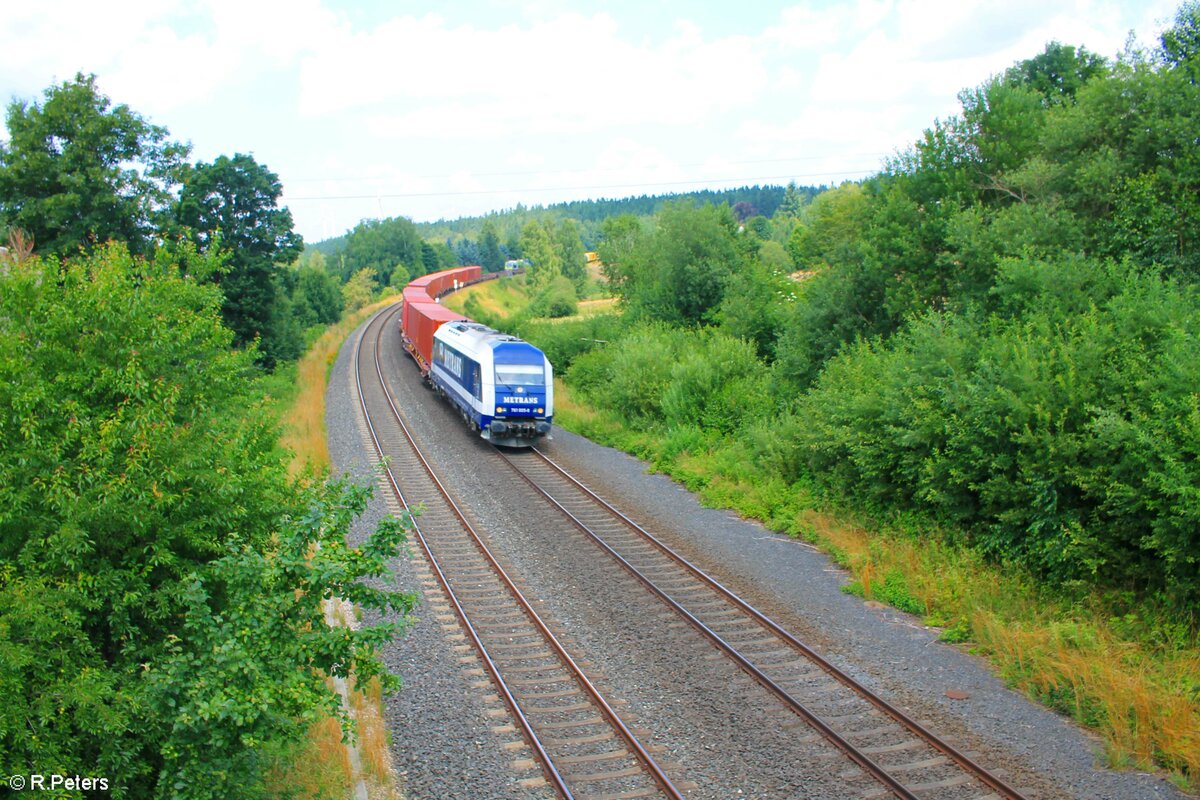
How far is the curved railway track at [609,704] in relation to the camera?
782 cm

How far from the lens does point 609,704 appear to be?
9.32 m

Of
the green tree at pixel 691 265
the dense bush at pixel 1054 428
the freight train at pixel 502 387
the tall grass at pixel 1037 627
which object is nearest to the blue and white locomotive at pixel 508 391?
the freight train at pixel 502 387

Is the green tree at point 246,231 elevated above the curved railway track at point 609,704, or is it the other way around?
the green tree at point 246,231

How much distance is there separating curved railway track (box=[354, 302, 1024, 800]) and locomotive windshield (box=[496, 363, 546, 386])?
19.3 ft

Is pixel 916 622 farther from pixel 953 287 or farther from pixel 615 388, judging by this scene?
pixel 615 388

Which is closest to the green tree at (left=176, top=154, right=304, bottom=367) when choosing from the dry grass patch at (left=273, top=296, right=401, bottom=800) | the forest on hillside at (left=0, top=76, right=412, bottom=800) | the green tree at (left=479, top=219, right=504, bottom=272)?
the dry grass patch at (left=273, top=296, right=401, bottom=800)

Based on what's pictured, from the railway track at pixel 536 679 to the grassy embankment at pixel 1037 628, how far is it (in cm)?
466

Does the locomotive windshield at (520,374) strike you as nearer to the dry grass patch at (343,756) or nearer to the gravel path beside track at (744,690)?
the gravel path beside track at (744,690)

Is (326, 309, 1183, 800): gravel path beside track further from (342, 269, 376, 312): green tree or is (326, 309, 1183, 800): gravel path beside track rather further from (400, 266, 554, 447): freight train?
(342, 269, 376, 312): green tree

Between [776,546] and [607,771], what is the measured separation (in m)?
7.61

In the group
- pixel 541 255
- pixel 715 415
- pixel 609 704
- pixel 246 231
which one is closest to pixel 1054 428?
pixel 609 704

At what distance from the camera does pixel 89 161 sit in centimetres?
2844

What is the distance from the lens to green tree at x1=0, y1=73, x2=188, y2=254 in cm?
2764

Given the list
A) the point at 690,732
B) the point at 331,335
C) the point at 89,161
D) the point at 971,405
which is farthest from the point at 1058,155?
the point at 331,335
